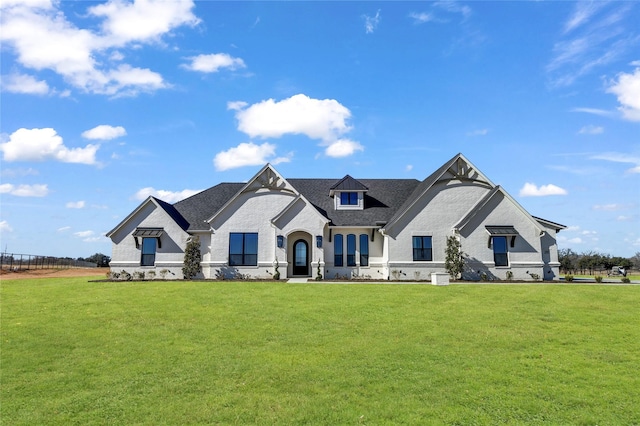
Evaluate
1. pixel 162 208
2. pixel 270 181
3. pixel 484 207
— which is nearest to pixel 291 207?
pixel 270 181

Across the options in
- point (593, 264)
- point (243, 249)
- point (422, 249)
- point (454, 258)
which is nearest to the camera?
point (454, 258)

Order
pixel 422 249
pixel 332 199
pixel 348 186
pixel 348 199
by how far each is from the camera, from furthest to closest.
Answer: pixel 332 199, pixel 348 199, pixel 348 186, pixel 422 249

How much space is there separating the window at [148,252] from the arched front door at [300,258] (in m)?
10.8

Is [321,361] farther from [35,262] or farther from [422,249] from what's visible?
[35,262]

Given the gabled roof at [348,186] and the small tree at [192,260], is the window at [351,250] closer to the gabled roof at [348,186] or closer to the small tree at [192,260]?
the gabled roof at [348,186]

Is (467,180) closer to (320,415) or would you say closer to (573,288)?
(573,288)

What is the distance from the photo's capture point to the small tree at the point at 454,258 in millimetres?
27812

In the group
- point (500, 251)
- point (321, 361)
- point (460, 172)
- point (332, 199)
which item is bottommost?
point (321, 361)

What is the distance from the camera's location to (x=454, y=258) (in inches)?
1107

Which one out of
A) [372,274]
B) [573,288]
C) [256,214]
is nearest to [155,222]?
[256,214]

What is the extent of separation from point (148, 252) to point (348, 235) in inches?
608

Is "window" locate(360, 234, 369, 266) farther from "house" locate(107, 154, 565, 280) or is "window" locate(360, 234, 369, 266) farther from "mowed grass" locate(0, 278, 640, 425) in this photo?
"mowed grass" locate(0, 278, 640, 425)

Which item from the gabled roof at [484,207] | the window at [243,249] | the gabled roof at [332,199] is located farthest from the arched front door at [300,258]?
the gabled roof at [484,207]

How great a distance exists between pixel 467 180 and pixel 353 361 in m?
23.4
